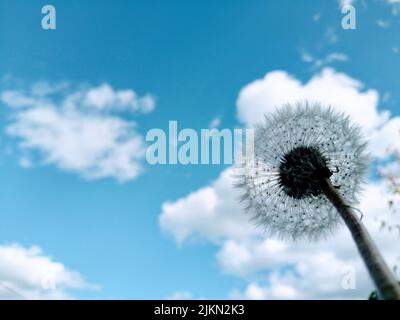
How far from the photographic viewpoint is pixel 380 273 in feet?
23.0

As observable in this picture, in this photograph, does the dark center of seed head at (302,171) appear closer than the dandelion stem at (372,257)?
No

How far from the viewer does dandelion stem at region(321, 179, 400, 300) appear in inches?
260

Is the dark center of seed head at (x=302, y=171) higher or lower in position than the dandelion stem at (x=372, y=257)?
higher

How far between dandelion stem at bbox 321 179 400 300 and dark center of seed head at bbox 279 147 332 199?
192 centimetres

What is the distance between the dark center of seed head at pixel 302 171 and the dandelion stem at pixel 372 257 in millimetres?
1918

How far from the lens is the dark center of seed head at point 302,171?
37.6 ft

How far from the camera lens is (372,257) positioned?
24.2 ft

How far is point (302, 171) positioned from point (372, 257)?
445cm
